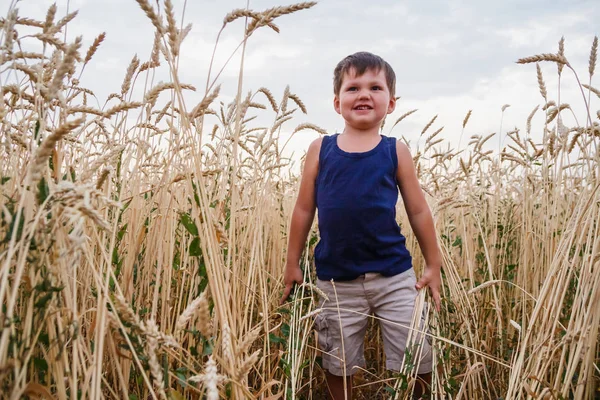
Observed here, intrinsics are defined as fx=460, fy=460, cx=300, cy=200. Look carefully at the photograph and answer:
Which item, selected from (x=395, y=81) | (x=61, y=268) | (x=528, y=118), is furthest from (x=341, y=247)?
(x=528, y=118)

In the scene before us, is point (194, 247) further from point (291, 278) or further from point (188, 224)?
point (291, 278)

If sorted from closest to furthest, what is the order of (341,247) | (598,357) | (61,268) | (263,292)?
(61,268) → (598,357) → (263,292) → (341,247)

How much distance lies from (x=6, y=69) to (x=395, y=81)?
1.45 m

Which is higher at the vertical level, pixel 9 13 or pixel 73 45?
pixel 9 13

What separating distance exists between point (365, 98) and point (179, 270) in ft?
3.08

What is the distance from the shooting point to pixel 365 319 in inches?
69.3

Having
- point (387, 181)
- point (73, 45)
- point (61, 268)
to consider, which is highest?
point (73, 45)

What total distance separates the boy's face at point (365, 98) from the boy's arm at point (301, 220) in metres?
0.20

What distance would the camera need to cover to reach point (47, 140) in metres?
0.58

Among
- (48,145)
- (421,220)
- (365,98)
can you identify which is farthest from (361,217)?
(48,145)

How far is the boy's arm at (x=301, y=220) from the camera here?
1.76 metres

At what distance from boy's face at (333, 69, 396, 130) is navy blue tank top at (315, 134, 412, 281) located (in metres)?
0.12

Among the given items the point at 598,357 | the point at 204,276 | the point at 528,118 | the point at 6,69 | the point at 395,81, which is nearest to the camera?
the point at 6,69

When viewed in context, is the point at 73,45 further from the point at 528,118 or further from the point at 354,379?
the point at 528,118
